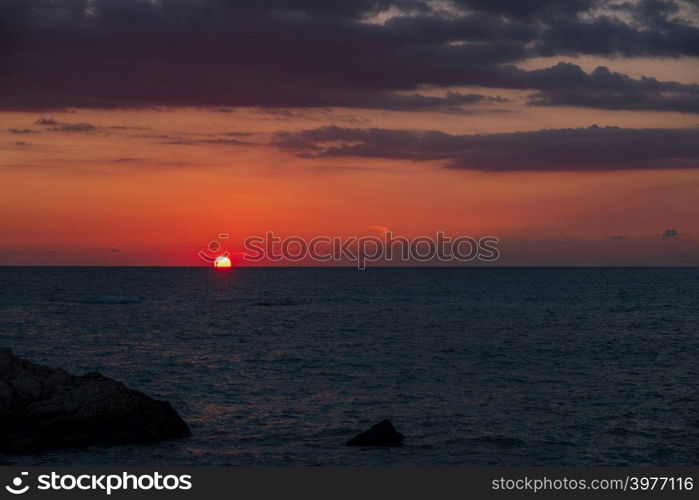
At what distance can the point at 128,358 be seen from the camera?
58094 millimetres

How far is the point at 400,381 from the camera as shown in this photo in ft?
153

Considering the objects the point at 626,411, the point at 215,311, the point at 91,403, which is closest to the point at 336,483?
the point at 91,403

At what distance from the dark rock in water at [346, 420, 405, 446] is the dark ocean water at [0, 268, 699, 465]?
592 mm

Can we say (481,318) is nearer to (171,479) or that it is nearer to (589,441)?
(589,441)

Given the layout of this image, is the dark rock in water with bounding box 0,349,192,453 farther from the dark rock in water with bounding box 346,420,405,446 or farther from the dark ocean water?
the dark rock in water with bounding box 346,420,405,446

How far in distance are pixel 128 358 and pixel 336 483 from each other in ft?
131

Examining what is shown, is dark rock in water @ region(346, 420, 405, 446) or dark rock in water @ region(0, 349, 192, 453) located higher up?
dark rock in water @ region(0, 349, 192, 453)

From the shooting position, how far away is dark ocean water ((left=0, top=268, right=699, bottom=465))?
2978cm

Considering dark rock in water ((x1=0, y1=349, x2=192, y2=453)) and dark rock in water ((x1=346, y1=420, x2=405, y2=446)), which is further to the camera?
dark rock in water ((x1=346, y1=420, x2=405, y2=446))

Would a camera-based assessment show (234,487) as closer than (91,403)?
Yes

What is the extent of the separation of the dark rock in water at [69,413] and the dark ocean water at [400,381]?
32.5 inches

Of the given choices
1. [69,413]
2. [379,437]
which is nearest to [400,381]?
[379,437]

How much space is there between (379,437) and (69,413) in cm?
1137

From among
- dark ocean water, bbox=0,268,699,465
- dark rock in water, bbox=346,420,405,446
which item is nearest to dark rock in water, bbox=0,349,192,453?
dark ocean water, bbox=0,268,699,465
